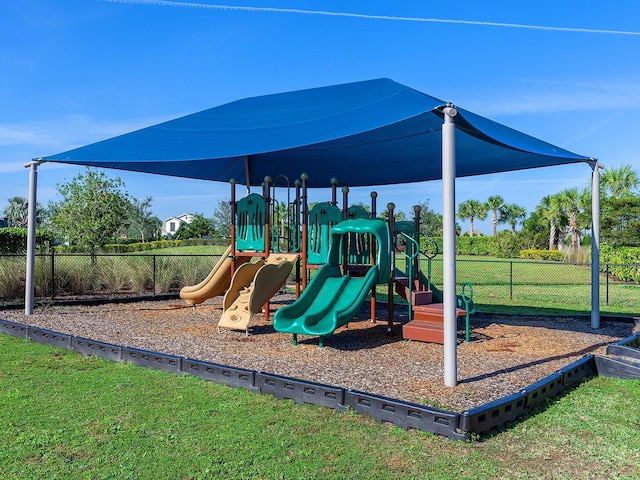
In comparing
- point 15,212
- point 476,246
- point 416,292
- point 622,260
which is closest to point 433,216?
point 476,246

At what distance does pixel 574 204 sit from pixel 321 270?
4514 centimetres

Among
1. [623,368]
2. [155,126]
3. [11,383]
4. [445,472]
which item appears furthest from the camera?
[155,126]

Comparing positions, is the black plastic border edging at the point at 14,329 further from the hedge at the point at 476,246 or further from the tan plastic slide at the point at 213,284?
the hedge at the point at 476,246

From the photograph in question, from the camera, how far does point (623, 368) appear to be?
5219mm

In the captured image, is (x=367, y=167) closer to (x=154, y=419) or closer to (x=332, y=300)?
(x=332, y=300)

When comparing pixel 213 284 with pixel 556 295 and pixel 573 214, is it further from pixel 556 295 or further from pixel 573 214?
pixel 573 214

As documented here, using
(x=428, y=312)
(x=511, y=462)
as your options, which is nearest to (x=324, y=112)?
(x=428, y=312)

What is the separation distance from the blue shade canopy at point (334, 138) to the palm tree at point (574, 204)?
39.3 metres

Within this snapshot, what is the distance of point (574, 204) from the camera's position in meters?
46.4

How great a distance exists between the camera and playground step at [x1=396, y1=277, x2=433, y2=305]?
7517 mm

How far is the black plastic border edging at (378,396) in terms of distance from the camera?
3545mm

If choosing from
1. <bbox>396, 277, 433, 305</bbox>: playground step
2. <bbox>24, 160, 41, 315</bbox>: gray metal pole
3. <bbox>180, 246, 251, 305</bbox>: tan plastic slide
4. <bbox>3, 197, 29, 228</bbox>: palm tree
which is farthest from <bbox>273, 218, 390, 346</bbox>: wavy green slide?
<bbox>3, 197, 29, 228</bbox>: palm tree

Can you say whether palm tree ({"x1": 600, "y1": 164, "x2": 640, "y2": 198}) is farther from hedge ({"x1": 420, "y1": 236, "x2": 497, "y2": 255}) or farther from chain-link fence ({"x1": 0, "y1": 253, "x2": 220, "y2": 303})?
chain-link fence ({"x1": 0, "y1": 253, "x2": 220, "y2": 303})

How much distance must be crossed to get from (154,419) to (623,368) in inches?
175
